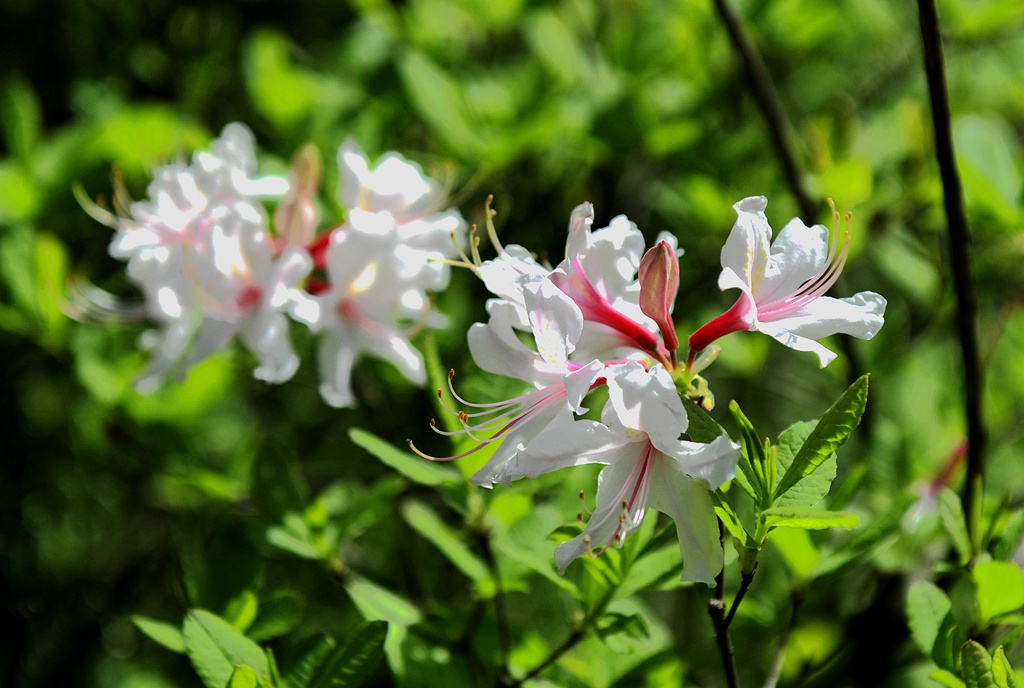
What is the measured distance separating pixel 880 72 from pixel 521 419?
7.82 ft

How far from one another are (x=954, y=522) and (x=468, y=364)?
707 millimetres

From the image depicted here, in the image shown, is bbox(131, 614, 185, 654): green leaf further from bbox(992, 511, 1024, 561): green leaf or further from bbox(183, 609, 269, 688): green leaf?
bbox(992, 511, 1024, 561): green leaf

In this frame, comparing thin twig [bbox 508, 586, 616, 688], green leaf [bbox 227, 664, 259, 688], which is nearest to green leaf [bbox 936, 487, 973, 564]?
thin twig [bbox 508, 586, 616, 688]

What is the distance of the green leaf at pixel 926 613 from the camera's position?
43.9 inches

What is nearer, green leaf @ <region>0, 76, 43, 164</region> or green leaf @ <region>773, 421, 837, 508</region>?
green leaf @ <region>773, 421, 837, 508</region>

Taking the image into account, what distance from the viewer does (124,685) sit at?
2.44 metres

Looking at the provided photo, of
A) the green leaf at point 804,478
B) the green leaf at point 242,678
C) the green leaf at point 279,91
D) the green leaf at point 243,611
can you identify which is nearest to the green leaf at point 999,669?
the green leaf at point 804,478

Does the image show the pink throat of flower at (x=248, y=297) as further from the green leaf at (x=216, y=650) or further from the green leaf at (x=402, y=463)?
the green leaf at (x=216, y=650)

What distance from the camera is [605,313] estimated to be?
1041 millimetres

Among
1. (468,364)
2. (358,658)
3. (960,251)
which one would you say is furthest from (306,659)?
(960,251)

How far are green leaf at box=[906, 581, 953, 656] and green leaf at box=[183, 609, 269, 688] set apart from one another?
706 millimetres

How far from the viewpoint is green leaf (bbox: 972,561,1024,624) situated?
44.1 inches

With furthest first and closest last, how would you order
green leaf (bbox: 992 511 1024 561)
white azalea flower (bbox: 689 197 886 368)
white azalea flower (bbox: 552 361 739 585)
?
1. green leaf (bbox: 992 511 1024 561)
2. white azalea flower (bbox: 689 197 886 368)
3. white azalea flower (bbox: 552 361 739 585)

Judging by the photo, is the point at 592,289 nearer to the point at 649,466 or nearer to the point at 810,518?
the point at 649,466
